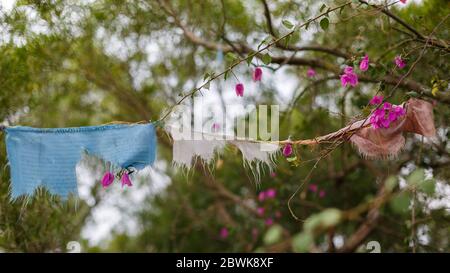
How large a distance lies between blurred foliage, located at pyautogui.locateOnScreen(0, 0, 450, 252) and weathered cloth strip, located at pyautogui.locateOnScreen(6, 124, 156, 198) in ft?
0.35

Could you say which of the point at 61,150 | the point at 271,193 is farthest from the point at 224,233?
the point at 61,150

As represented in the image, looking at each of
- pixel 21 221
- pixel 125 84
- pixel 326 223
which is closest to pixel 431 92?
pixel 326 223

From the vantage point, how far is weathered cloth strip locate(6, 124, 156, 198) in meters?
2.64

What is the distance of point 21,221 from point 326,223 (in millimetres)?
2693

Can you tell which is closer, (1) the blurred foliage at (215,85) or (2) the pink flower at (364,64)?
(2) the pink flower at (364,64)

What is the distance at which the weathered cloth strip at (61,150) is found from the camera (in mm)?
2641

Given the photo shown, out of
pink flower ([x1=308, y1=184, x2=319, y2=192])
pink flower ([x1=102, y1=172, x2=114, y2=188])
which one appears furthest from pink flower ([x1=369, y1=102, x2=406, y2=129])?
pink flower ([x1=308, y1=184, x2=319, y2=192])

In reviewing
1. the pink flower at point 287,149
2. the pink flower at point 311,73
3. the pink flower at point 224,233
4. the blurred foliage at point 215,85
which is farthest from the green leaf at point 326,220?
the pink flower at point 224,233

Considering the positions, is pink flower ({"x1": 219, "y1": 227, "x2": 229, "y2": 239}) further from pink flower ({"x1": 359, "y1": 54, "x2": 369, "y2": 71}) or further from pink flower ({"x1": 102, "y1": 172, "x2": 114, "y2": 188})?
pink flower ({"x1": 359, "y1": 54, "x2": 369, "y2": 71})

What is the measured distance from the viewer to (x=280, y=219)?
573 centimetres

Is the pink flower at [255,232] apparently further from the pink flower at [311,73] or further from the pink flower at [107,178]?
the pink flower at [107,178]

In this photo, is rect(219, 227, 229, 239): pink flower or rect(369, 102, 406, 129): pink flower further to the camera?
rect(219, 227, 229, 239): pink flower

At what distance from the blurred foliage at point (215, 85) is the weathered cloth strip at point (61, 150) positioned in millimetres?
106
